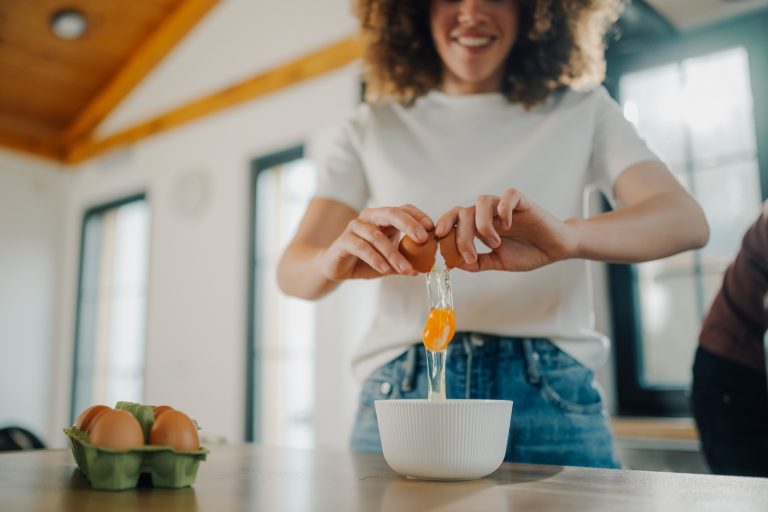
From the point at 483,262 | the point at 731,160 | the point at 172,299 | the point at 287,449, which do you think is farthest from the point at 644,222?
the point at 172,299

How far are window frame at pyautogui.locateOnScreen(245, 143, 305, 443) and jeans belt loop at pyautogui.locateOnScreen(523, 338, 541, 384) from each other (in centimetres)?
320

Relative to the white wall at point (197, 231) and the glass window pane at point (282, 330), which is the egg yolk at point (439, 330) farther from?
the glass window pane at point (282, 330)

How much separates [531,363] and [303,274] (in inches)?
12.9

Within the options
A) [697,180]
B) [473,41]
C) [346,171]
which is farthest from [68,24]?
[473,41]

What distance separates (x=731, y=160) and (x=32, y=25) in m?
3.94

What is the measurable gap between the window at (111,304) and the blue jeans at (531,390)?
430cm

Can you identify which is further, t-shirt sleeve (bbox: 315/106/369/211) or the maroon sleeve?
the maroon sleeve

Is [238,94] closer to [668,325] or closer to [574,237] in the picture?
[668,325]

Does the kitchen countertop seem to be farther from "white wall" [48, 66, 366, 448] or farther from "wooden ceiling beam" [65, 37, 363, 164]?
"white wall" [48, 66, 366, 448]

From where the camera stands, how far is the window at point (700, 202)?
2717 millimetres

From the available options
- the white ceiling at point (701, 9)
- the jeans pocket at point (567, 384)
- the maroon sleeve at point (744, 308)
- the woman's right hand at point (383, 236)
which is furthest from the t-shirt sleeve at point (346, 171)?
the white ceiling at point (701, 9)

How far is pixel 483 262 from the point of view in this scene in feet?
2.88

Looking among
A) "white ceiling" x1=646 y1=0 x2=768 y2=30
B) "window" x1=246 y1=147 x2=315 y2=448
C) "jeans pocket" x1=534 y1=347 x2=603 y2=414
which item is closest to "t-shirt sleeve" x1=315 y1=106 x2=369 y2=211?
"jeans pocket" x1=534 y1=347 x2=603 y2=414

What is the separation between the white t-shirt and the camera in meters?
1.01
